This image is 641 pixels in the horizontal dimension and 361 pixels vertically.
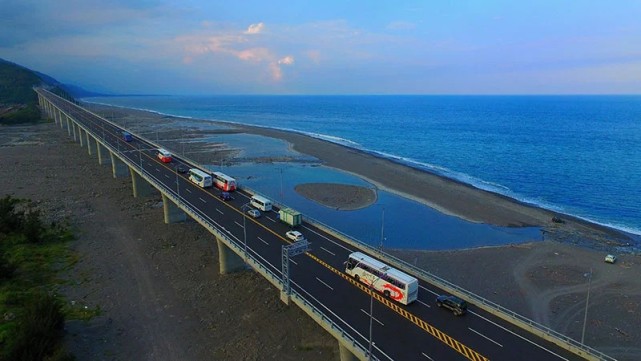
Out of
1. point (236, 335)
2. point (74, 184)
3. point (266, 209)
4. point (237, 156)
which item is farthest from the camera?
point (237, 156)

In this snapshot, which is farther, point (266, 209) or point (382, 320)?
point (266, 209)

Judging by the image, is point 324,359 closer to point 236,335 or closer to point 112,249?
point 236,335

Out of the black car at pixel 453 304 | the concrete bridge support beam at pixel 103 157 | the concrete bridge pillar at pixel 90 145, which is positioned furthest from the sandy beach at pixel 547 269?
the concrete bridge pillar at pixel 90 145

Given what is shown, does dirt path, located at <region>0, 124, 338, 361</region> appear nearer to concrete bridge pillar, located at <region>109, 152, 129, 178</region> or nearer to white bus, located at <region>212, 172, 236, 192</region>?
white bus, located at <region>212, 172, 236, 192</region>

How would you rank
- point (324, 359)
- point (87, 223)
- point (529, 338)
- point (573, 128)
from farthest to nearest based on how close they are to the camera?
point (573, 128) < point (87, 223) < point (324, 359) < point (529, 338)

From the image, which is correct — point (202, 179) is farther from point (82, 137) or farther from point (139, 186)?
point (82, 137)

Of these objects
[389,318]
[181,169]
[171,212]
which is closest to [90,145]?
[181,169]

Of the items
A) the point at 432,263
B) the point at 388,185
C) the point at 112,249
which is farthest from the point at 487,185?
the point at 112,249
